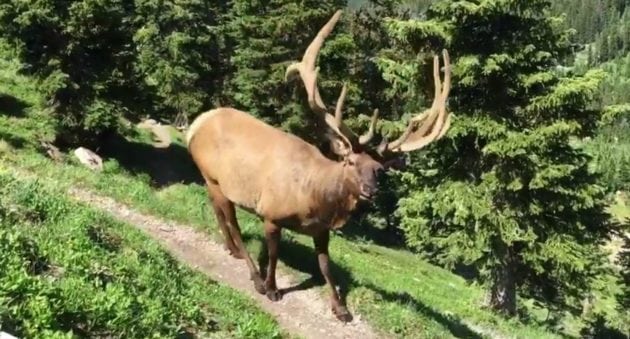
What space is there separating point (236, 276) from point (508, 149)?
429 inches

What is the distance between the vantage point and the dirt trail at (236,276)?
11.3m

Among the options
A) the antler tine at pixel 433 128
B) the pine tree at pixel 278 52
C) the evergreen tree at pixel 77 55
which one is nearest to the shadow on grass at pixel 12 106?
the evergreen tree at pixel 77 55

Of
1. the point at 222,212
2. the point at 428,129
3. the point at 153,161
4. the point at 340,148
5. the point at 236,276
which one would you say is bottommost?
the point at 153,161

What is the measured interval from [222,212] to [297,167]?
2.21 meters

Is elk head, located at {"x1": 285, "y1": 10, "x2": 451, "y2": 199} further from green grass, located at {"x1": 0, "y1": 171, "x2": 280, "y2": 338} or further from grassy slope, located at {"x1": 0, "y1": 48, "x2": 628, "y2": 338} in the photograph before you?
grassy slope, located at {"x1": 0, "y1": 48, "x2": 628, "y2": 338}

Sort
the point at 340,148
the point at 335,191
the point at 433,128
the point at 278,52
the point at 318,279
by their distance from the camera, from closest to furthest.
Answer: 1. the point at 340,148
2. the point at 335,191
3. the point at 433,128
4. the point at 318,279
5. the point at 278,52

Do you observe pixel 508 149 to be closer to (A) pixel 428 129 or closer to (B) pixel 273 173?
(A) pixel 428 129

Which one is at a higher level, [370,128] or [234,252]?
[370,128]

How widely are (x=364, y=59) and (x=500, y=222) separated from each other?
20.4 meters

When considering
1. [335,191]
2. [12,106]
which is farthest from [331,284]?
[12,106]

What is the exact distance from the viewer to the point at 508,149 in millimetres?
20500

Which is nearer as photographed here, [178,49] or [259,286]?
[259,286]

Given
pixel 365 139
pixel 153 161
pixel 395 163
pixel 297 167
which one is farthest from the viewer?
pixel 153 161

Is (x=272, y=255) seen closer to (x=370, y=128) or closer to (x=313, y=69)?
(x=370, y=128)
